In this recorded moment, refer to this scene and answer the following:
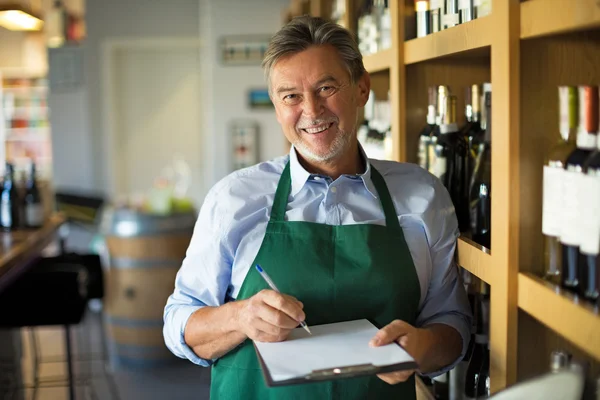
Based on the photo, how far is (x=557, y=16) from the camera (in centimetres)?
100

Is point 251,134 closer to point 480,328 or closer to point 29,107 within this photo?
point 29,107

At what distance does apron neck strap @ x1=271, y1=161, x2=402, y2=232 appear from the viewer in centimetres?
151

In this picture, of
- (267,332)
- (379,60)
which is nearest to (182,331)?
(267,332)

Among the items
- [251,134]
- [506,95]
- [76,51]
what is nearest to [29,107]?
[76,51]

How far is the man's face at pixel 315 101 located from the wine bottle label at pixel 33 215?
2.80 metres

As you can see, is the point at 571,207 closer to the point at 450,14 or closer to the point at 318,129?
the point at 318,129

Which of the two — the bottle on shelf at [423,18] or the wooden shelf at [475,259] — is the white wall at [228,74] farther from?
the wooden shelf at [475,259]

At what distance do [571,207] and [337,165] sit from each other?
64 cm

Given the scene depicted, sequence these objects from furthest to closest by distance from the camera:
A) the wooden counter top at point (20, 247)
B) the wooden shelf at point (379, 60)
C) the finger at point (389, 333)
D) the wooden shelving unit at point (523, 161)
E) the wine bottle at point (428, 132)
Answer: the wooden counter top at point (20, 247), the wooden shelf at point (379, 60), the wine bottle at point (428, 132), the finger at point (389, 333), the wooden shelving unit at point (523, 161)

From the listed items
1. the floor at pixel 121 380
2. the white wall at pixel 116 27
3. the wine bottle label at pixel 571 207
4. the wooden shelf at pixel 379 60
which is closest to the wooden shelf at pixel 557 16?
the wine bottle label at pixel 571 207

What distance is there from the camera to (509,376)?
1238 millimetres

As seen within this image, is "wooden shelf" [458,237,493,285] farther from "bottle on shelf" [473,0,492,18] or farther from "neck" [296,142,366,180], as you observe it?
"bottle on shelf" [473,0,492,18]

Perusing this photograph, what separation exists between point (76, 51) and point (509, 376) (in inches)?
292

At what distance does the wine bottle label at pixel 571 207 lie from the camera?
1.03m
